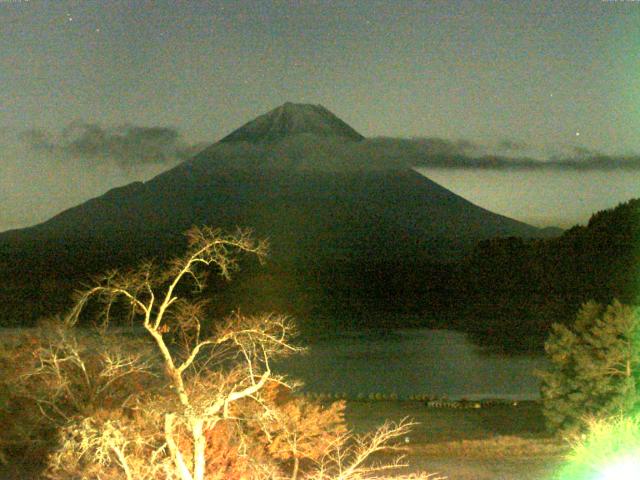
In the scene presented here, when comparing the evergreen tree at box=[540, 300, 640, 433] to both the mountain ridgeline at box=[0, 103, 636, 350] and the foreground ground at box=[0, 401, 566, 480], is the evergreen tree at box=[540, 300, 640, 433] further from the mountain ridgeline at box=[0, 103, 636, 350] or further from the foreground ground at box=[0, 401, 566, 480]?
the mountain ridgeline at box=[0, 103, 636, 350]

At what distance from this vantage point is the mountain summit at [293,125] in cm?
11125

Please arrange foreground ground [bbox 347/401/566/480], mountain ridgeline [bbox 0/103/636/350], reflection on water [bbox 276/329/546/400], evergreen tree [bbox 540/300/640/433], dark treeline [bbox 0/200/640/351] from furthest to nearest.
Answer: mountain ridgeline [bbox 0/103/636/350]
dark treeline [bbox 0/200/640/351]
reflection on water [bbox 276/329/546/400]
evergreen tree [bbox 540/300/640/433]
foreground ground [bbox 347/401/566/480]

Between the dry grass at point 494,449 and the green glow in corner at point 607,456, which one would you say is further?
the dry grass at point 494,449

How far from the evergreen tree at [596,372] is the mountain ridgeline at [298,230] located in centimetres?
4734

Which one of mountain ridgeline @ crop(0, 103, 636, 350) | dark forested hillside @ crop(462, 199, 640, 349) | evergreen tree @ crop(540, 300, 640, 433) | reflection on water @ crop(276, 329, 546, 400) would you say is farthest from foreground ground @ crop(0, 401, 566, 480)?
mountain ridgeline @ crop(0, 103, 636, 350)

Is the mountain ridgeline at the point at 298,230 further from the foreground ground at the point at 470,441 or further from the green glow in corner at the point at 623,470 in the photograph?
the green glow in corner at the point at 623,470

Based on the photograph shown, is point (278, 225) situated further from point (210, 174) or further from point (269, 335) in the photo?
point (269, 335)

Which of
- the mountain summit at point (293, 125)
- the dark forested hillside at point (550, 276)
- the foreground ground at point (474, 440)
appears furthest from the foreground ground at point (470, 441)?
the mountain summit at point (293, 125)

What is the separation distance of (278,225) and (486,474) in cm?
8739

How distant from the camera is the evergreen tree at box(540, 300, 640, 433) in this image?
52.3ft

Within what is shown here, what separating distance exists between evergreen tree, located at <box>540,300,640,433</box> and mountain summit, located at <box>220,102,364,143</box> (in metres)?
92.3

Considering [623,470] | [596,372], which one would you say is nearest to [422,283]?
[596,372]

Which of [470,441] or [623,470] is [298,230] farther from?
[623,470]

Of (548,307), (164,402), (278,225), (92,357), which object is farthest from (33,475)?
(278,225)
